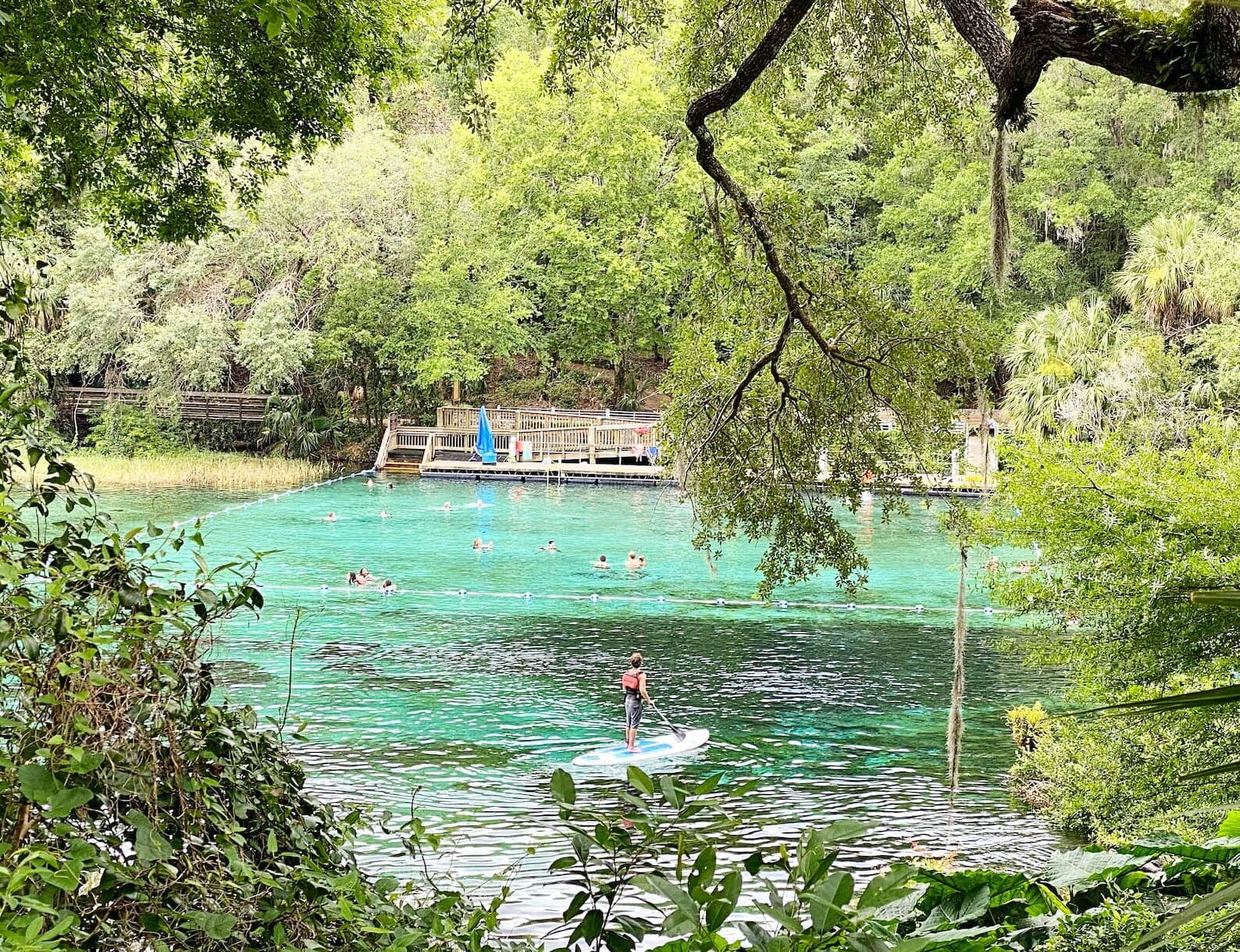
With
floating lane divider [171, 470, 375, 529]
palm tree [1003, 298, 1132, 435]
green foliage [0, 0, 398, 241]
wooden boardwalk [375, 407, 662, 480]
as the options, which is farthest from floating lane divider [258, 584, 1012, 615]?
wooden boardwalk [375, 407, 662, 480]

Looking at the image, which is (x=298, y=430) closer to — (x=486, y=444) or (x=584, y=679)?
(x=486, y=444)

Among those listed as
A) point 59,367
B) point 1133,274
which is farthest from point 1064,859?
point 59,367

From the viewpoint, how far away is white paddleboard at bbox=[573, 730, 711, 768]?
1084 cm

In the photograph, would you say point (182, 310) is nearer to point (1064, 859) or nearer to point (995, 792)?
point (995, 792)

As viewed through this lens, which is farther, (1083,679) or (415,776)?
(415,776)

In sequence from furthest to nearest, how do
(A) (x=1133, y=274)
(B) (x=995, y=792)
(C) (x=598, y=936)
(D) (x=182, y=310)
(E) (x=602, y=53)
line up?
(D) (x=182, y=310) → (A) (x=1133, y=274) → (B) (x=995, y=792) → (E) (x=602, y=53) → (C) (x=598, y=936)

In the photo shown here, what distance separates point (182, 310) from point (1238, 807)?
101 ft

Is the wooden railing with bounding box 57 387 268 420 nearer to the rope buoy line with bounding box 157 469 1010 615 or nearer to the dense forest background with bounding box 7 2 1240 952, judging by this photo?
the rope buoy line with bounding box 157 469 1010 615

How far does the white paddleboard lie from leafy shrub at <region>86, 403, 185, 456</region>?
24191 millimetres

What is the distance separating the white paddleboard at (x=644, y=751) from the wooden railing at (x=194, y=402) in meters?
24.2

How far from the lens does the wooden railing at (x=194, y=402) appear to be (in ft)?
105

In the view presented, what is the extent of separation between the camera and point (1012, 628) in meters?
16.5

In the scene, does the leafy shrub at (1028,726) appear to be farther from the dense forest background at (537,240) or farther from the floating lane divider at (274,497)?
the dense forest background at (537,240)

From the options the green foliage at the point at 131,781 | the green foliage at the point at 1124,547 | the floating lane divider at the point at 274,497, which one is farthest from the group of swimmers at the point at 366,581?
the green foliage at the point at 131,781
